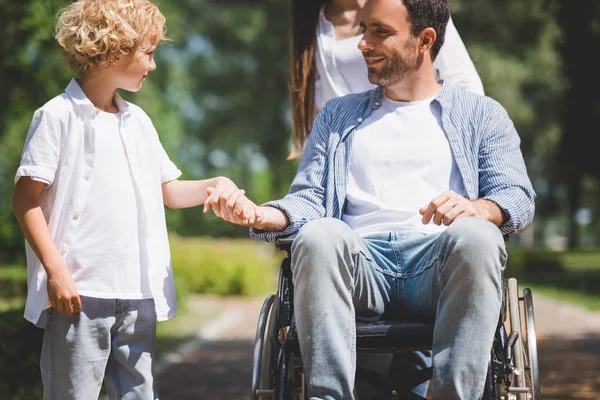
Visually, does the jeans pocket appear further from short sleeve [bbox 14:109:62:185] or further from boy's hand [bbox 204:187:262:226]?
short sleeve [bbox 14:109:62:185]

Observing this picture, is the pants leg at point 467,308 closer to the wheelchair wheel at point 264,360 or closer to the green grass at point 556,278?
the wheelchair wheel at point 264,360

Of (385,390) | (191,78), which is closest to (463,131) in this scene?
(385,390)

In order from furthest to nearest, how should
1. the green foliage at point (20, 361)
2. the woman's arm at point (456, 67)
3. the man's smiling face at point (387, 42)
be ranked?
the green foliage at point (20, 361) → the woman's arm at point (456, 67) → the man's smiling face at point (387, 42)

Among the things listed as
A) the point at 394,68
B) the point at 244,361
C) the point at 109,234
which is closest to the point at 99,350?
the point at 109,234

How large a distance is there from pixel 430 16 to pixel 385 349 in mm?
1345

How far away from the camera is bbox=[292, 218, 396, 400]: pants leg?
2656mm

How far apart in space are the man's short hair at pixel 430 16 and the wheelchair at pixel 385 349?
3.34 ft

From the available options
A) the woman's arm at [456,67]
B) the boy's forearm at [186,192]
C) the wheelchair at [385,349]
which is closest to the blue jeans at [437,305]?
the wheelchair at [385,349]

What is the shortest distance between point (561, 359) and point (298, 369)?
6.33m

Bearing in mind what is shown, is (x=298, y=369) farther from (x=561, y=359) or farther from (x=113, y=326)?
(x=561, y=359)

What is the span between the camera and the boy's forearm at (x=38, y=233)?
276cm

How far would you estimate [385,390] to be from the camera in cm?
312

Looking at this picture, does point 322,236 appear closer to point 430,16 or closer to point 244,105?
point 430,16

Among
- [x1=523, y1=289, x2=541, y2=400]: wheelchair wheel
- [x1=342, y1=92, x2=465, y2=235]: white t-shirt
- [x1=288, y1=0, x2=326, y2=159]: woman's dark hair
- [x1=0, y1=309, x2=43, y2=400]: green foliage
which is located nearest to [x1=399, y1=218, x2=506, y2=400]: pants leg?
[x1=523, y1=289, x2=541, y2=400]: wheelchair wheel
